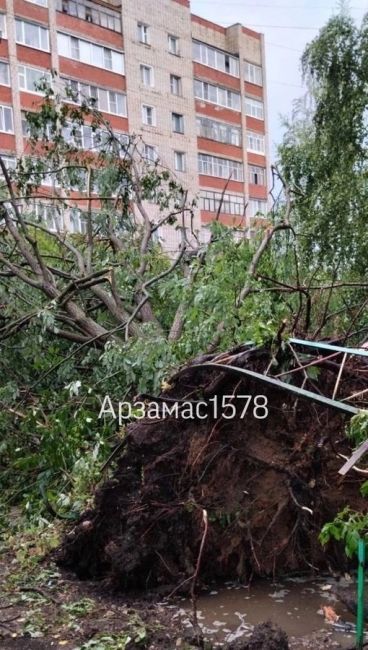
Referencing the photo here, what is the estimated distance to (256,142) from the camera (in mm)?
26953

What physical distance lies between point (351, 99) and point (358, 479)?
8.04 metres

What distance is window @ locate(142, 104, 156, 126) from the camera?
22250 mm

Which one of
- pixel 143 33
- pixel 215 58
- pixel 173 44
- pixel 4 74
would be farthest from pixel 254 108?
pixel 4 74

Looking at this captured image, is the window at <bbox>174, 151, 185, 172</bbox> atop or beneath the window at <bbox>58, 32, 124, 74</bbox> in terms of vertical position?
beneath

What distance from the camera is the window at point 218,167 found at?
24.2 metres

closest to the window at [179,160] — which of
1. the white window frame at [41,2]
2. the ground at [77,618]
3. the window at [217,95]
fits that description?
the window at [217,95]

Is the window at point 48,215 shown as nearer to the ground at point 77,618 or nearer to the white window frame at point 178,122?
the ground at point 77,618

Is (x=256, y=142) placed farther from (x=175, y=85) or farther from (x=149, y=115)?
(x=149, y=115)

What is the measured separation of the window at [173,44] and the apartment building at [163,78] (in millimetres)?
39

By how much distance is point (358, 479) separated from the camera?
3.05 meters

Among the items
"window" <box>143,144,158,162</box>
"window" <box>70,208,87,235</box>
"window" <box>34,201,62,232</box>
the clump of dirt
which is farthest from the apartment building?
the clump of dirt

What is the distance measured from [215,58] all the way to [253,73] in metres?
2.35

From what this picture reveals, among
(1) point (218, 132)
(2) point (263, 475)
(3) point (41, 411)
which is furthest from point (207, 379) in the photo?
(1) point (218, 132)

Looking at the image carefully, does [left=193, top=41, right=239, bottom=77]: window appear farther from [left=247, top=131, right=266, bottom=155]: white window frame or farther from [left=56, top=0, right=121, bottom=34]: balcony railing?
[left=56, top=0, right=121, bottom=34]: balcony railing
